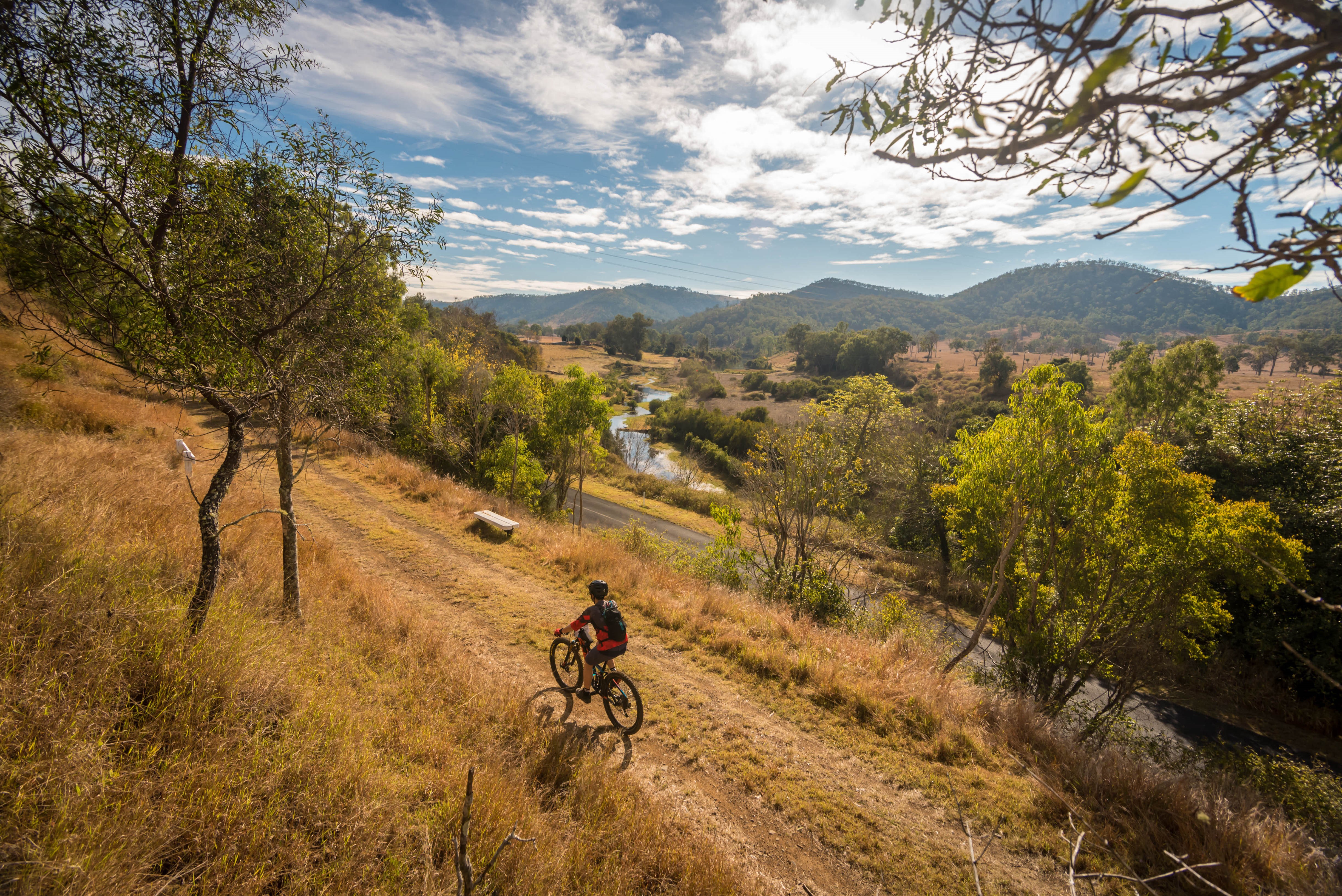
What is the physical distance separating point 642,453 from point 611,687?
4866 centimetres

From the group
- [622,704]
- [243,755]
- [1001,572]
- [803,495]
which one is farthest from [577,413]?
[243,755]

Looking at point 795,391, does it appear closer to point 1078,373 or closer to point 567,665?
point 1078,373

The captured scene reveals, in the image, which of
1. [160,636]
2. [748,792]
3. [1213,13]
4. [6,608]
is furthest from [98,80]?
[748,792]

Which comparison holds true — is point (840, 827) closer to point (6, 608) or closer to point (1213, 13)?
point (1213, 13)

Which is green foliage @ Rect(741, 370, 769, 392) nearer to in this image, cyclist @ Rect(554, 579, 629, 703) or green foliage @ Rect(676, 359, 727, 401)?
green foliage @ Rect(676, 359, 727, 401)

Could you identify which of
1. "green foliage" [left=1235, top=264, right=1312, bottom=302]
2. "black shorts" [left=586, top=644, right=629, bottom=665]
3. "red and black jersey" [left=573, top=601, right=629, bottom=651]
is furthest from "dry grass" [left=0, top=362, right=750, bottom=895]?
"green foliage" [left=1235, top=264, right=1312, bottom=302]

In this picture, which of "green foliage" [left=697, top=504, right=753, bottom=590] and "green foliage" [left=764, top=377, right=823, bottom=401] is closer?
"green foliage" [left=697, top=504, right=753, bottom=590]

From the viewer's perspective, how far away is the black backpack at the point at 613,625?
239 inches

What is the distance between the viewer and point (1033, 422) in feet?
30.9

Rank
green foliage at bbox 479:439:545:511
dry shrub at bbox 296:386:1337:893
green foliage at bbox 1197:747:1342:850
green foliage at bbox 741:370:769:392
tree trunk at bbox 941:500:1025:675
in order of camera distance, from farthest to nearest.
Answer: green foliage at bbox 741:370:769:392 < green foliage at bbox 479:439:545:511 < tree trunk at bbox 941:500:1025:675 < green foliage at bbox 1197:747:1342:850 < dry shrub at bbox 296:386:1337:893

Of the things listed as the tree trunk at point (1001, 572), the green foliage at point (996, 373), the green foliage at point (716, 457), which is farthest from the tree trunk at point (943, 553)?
the green foliage at point (996, 373)

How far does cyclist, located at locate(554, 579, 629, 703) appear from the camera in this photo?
609 centimetres

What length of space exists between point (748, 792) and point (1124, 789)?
159 inches

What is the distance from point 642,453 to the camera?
5472 cm
